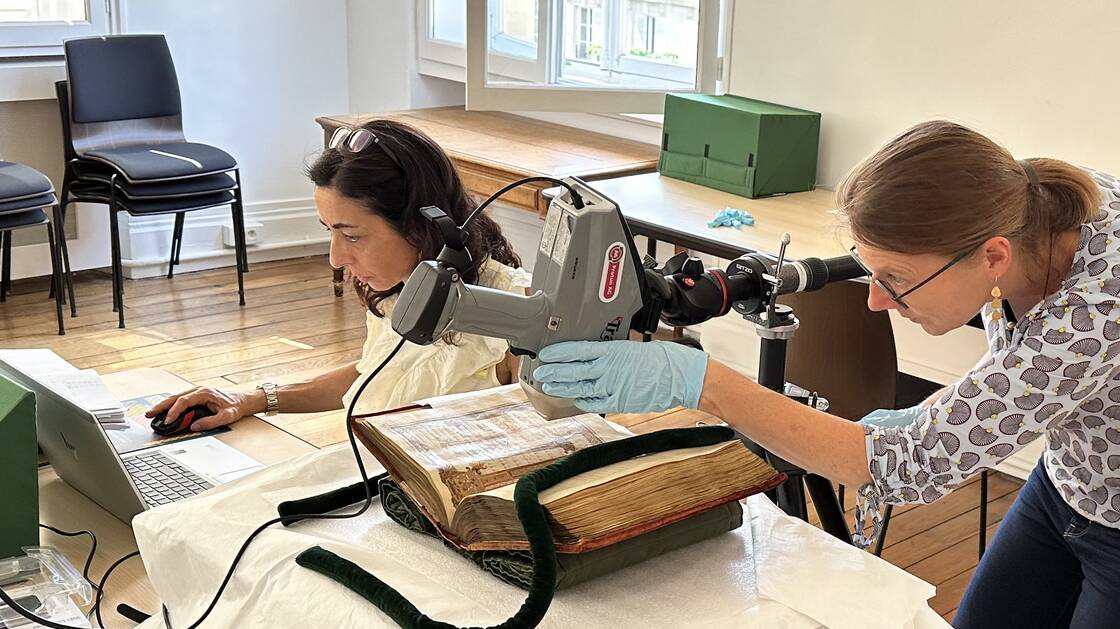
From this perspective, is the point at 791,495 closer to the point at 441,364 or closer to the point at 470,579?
the point at 441,364

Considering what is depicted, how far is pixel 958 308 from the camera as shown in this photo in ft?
3.99

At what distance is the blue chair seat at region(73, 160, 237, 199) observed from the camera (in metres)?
4.06

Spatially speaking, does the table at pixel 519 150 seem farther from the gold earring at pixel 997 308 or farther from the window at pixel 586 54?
the gold earring at pixel 997 308

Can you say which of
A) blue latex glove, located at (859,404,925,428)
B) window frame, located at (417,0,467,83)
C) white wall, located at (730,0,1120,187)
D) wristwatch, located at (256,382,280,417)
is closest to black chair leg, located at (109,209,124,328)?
window frame, located at (417,0,467,83)

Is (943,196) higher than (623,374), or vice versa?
(943,196)

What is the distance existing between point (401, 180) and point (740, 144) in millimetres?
1653

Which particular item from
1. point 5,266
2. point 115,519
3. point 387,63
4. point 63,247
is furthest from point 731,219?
point 5,266

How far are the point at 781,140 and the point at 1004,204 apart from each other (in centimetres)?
201

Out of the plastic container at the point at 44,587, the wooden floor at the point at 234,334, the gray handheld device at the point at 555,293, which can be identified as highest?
the gray handheld device at the point at 555,293

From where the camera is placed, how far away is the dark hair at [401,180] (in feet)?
5.24

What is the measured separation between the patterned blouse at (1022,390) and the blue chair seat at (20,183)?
133 inches

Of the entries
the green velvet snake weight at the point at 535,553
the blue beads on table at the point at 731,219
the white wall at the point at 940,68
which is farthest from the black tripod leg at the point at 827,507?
the white wall at the point at 940,68

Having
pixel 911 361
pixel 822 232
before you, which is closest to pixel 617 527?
pixel 822 232

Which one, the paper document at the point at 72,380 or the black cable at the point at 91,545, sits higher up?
the paper document at the point at 72,380
